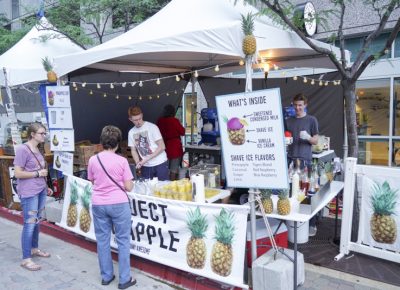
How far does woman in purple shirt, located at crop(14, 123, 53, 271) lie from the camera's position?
4043 mm

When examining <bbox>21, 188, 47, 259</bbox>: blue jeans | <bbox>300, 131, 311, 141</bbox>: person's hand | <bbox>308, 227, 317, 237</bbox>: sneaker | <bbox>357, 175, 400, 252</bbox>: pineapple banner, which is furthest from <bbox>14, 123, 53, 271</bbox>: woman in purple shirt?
<bbox>357, 175, 400, 252</bbox>: pineapple banner

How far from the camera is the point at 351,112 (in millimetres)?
4496

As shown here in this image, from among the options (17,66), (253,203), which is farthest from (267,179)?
(17,66)

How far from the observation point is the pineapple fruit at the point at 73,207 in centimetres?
477

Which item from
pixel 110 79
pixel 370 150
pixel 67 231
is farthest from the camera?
pixel 370 150

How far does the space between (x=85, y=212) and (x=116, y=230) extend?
3.80 feet

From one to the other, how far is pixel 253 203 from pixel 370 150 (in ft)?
20.3

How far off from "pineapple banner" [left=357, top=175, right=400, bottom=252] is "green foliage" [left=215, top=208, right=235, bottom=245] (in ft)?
5.84

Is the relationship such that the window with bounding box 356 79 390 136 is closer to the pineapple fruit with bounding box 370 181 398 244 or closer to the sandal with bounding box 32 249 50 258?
the pineapple fruit with bounding box 370 181 398 244

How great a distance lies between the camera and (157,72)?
822cm

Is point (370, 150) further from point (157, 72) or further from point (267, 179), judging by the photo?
point (267, 179)

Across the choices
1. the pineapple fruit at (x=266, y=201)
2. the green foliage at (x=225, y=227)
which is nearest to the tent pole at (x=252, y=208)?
the pineapple fruit at (x=266, y=201)

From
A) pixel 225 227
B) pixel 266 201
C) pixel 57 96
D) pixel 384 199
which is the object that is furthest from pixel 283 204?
pixel 57 96

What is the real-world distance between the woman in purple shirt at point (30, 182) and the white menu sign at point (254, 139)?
2268mm
